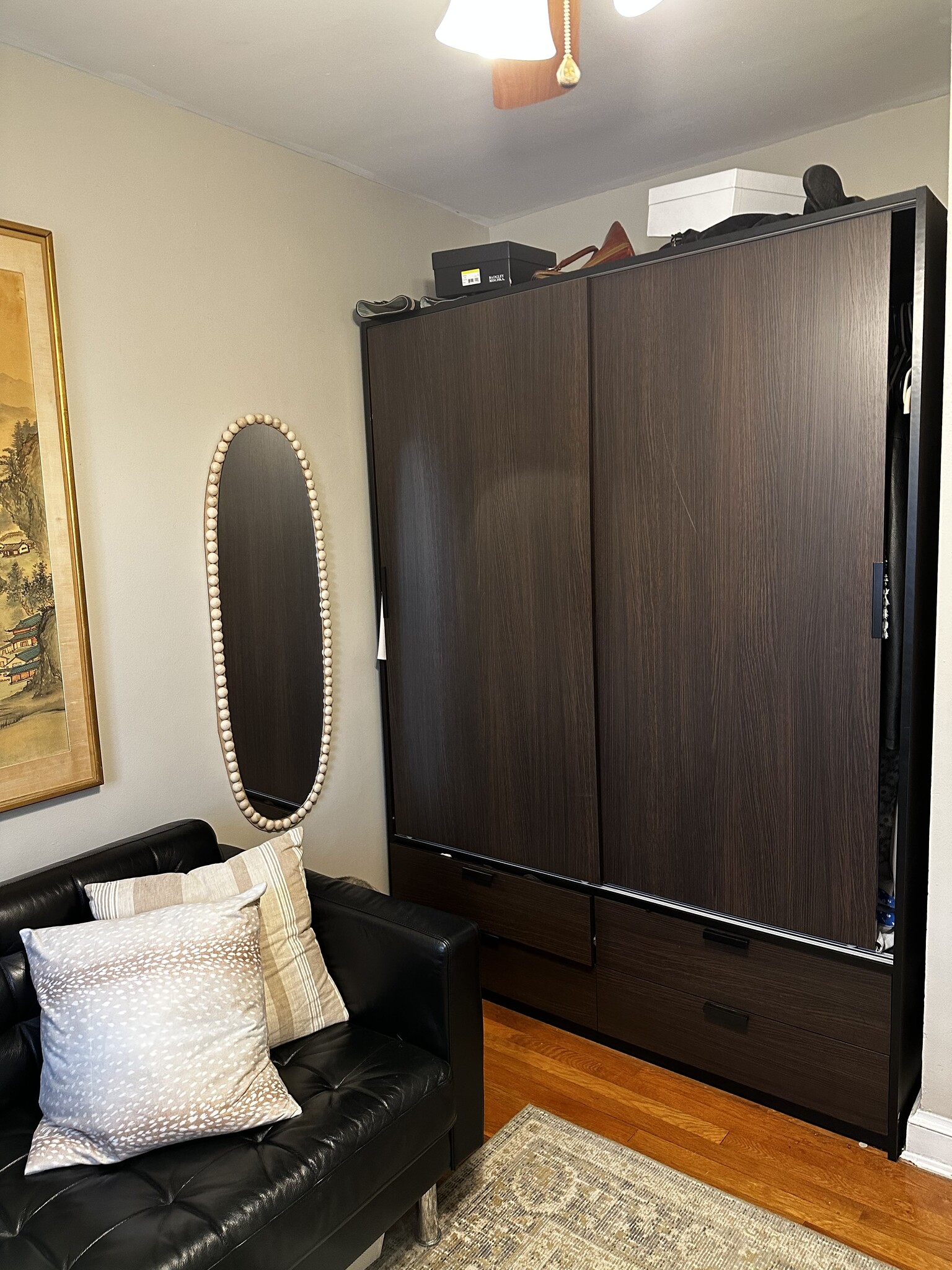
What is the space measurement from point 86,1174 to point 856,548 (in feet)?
6.29

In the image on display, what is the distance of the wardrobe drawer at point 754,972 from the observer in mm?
2062

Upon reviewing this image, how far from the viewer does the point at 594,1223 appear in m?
1.89

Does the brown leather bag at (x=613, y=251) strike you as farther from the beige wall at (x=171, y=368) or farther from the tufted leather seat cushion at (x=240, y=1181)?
the tufted leather seat cushion at (x=240, y=1181)

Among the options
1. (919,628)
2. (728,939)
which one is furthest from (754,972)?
(919,628)

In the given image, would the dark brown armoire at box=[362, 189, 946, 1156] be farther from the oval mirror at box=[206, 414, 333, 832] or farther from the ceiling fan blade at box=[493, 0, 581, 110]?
the ceiling fan blade at box=[493, 0, 581, 110]

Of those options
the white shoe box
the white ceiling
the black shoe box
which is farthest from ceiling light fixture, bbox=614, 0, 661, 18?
the black shoe box

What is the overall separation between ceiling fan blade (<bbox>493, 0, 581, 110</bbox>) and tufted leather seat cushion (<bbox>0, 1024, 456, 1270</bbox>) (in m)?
1.76

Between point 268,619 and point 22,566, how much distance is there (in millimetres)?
722

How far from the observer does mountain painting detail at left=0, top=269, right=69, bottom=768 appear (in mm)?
1979

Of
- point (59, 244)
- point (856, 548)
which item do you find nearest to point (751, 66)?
point (856, 548)

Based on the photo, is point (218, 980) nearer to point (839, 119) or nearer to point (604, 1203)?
point (604, 1203)

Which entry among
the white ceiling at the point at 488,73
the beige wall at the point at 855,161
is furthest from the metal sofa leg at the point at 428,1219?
the beige wall at the point at 855,161

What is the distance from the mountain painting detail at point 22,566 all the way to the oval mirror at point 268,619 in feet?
1.54

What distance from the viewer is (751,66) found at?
A: 2.16 m
